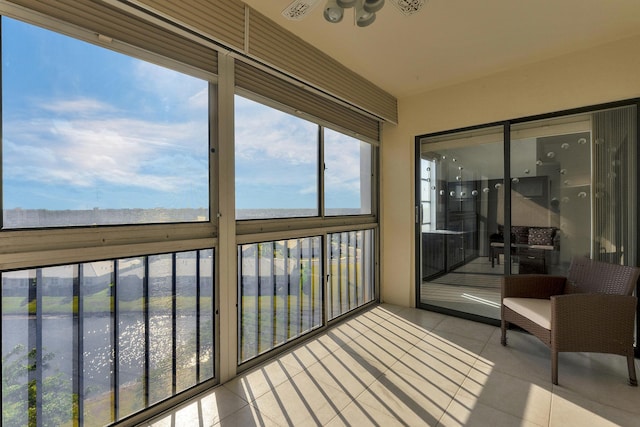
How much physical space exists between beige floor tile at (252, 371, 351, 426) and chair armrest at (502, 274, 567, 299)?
75.1 inches

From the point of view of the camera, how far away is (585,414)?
1.81 m

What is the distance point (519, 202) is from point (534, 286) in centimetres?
90

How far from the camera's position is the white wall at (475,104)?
8.46ft

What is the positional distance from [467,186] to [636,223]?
143 cm

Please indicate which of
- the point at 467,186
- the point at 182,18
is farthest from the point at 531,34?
the point at 182,18

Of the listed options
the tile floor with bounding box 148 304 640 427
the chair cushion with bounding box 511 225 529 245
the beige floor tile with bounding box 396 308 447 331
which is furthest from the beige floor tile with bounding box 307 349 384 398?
the chair cushion with bounding box 511 225 529 245

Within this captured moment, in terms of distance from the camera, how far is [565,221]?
2.90 meters

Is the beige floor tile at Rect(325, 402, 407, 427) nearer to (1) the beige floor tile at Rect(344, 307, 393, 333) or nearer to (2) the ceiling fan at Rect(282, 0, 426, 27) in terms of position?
(1) the beige floor tile at Rect(344, 307, 393, 333)

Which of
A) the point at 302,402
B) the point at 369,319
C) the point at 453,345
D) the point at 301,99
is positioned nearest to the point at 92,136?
the point at 301,99

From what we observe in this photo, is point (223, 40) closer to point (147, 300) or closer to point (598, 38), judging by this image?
point (147, 300)

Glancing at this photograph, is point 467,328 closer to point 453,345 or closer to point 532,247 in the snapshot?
point 453,345

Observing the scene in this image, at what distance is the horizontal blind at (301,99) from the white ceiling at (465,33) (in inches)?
16.2

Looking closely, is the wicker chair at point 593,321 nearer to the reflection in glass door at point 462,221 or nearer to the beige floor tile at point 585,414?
the beige floor tile at point 585,414

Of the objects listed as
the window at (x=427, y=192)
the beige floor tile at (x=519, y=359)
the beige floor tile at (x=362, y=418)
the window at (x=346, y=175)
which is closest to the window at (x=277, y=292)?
the window at (x=346, y=175)
